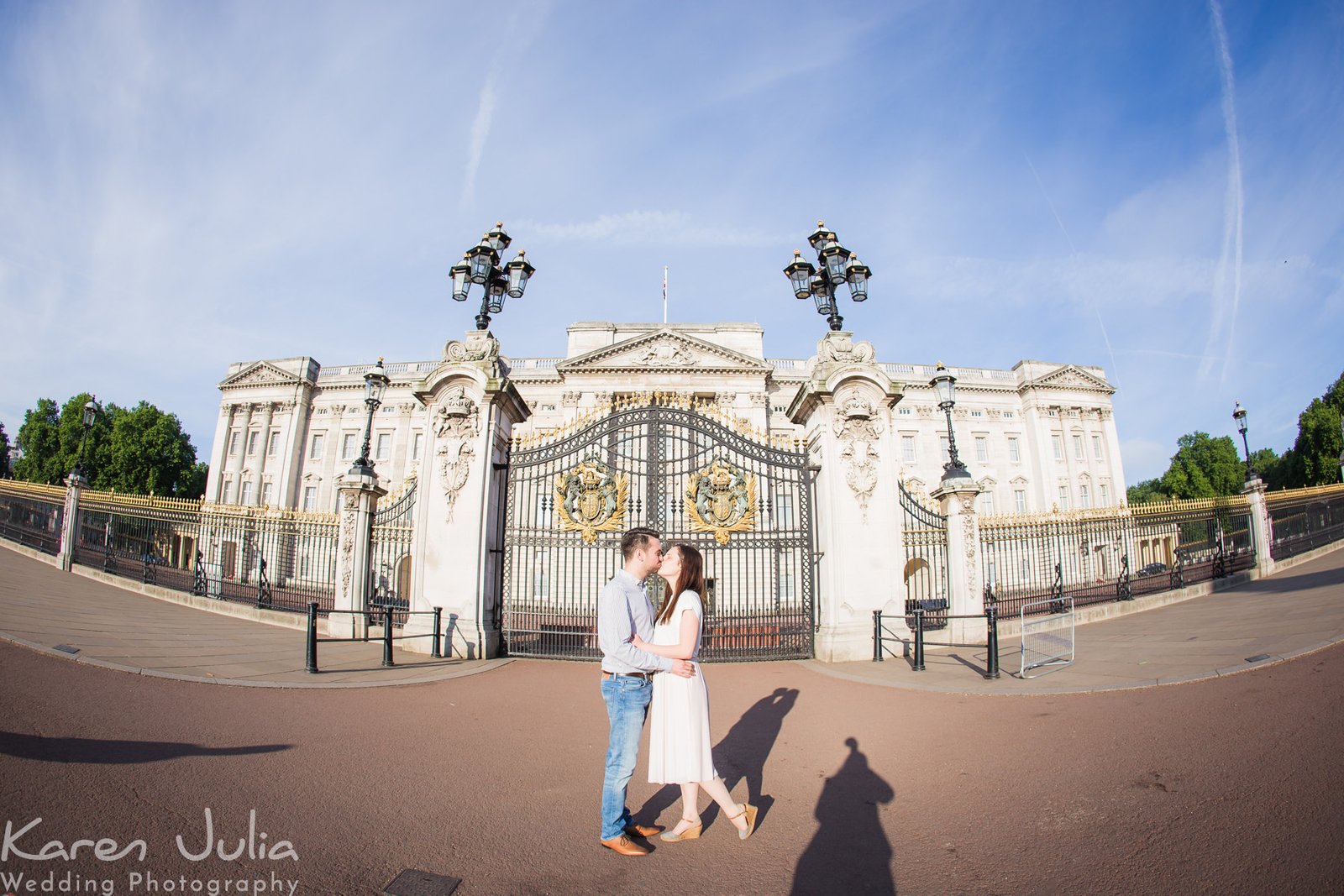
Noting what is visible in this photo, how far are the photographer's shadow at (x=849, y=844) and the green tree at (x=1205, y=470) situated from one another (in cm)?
7893

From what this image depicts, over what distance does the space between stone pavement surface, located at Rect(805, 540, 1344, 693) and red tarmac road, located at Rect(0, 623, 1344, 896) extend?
84cm

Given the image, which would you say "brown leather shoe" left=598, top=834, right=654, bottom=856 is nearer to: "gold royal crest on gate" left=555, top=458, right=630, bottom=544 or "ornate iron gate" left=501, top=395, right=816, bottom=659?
"ornate iron gate" left=501, top=395, right=816, bottom=659

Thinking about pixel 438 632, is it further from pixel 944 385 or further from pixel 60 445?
pixel 60 445

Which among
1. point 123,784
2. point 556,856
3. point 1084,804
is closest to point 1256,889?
point 1084,804

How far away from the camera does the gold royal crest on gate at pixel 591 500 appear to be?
34.6 ft

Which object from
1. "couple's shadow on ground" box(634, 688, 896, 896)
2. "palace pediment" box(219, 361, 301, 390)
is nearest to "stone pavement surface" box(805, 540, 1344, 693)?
"couple's shadow on ground" box(634, 688, 896, 896)

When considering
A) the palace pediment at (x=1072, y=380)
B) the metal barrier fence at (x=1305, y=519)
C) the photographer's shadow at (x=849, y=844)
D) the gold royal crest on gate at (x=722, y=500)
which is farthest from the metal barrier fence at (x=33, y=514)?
the palace pediment at (x=1072, y=380)

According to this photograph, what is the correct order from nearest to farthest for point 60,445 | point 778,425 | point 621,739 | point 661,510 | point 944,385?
point 621,739
point 661,510
point 944,385
point 778,425
point 60,445

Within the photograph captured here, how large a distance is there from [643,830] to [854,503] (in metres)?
7.55

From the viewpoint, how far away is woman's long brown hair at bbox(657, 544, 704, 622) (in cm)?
364

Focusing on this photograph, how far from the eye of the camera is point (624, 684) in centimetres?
356

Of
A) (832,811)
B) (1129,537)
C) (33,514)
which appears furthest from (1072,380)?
(33,514)

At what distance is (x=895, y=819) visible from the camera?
12.8ft

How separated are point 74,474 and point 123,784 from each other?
2063 cm
